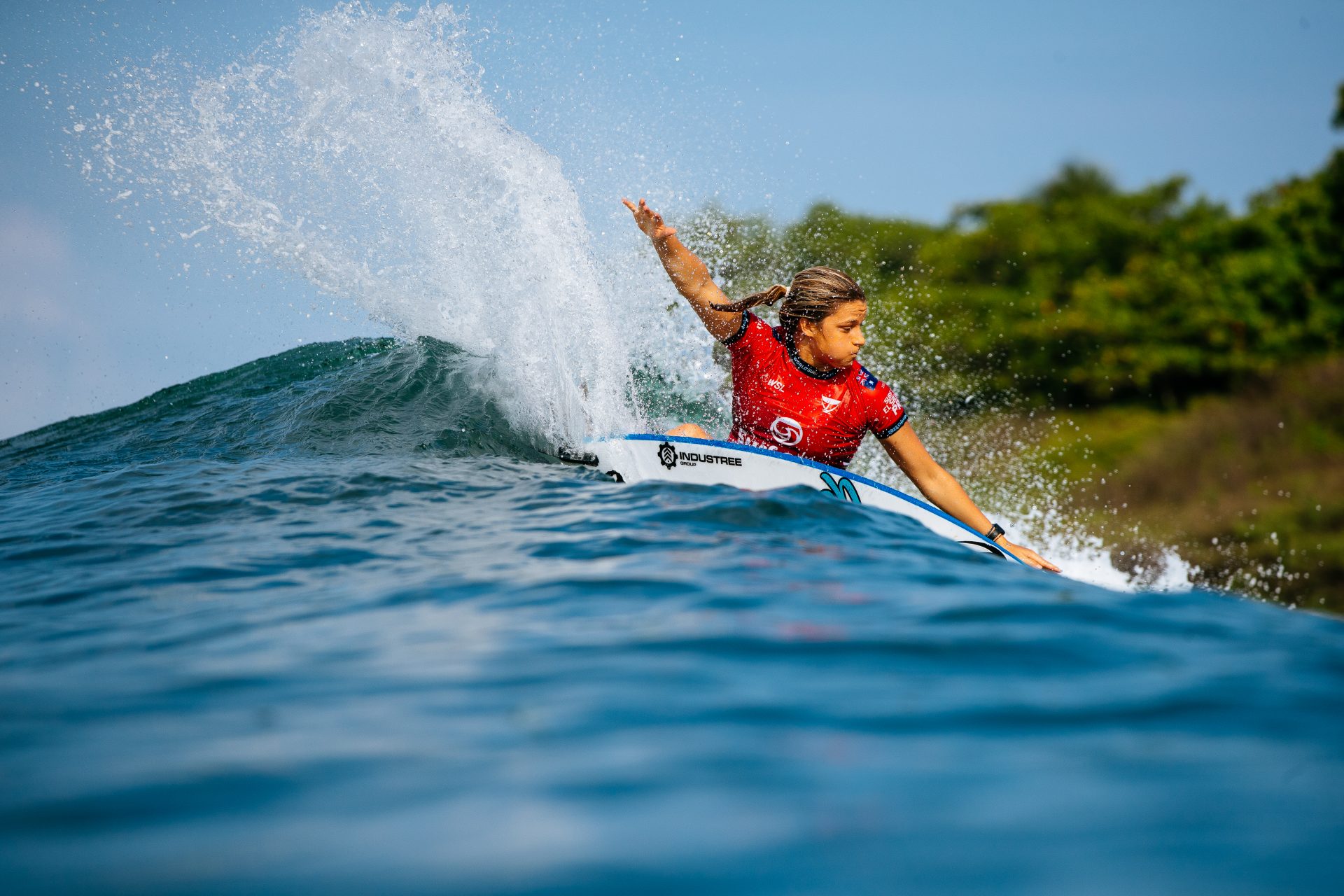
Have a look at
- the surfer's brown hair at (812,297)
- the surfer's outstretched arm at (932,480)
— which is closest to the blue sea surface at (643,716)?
the surfer's outstretched arm at (932,480)

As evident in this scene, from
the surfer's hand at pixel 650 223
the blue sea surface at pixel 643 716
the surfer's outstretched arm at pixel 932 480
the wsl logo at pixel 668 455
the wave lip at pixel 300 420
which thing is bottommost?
the blue sea surface at pixel 643 716

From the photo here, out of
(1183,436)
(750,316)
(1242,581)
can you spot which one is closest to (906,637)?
(750,316)

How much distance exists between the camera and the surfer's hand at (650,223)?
5.52 meters

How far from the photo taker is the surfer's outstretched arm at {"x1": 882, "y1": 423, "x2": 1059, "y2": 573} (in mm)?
5510

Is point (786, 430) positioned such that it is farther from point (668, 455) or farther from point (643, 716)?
point (643, 716)

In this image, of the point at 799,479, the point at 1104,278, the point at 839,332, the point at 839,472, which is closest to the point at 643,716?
the point at 799,479

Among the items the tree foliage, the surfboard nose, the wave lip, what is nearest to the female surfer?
the surfboard nose

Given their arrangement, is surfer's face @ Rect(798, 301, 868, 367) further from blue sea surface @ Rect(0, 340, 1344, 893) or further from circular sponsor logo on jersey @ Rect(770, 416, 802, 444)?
blue sea surface @ Rect(0, 340, 1344, 893)

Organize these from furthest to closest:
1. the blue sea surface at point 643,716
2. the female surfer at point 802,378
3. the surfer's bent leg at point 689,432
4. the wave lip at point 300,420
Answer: the wave lip at point 300,420, the surfer's bent leg at point 689,432, the female surfer at point 802,378, the blue sea surface at point 643,716

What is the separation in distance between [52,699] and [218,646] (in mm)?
470

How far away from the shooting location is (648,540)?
4.18 m

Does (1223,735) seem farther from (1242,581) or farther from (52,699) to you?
(1242,581)

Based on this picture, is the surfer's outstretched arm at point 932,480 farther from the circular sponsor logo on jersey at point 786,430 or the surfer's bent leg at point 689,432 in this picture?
the surfer's bent leg at point 689,432

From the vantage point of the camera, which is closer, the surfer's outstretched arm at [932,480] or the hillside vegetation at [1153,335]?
the surfer's outstretched arm at [932,480]
